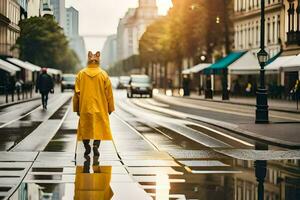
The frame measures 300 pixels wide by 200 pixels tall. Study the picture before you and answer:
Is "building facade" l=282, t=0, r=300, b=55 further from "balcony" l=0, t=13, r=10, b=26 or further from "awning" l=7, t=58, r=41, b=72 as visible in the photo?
"awning" l=7, t=58, r=41, b=72

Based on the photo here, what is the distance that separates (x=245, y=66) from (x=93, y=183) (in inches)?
2119

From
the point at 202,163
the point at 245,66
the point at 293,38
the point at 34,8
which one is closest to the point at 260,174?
the point at 202,163

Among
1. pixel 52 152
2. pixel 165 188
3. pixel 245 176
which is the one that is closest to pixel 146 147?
pixel 52 152

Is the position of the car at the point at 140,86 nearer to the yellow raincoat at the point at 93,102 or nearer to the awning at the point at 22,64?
the awning at the point at 22,64

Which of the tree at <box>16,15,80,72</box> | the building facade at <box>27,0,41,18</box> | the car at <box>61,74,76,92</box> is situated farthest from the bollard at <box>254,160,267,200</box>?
the car at <box>61,74,76,92</box>

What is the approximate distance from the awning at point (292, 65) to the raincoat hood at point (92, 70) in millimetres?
31525

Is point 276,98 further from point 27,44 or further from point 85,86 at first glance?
point 85,86

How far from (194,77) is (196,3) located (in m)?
24.8

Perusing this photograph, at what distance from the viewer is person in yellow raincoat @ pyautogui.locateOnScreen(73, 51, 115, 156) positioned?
14.1 meters

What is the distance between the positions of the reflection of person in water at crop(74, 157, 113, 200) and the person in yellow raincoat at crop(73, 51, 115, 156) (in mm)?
1272

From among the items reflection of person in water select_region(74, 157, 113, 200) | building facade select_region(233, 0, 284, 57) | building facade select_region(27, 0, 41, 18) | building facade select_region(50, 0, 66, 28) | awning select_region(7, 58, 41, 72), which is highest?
building facade select_region(233, 0, 284, 57)

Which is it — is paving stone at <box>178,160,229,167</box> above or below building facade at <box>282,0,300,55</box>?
below

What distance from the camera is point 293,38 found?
2330 inches

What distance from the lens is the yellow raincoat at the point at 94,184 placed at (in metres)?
9.14
